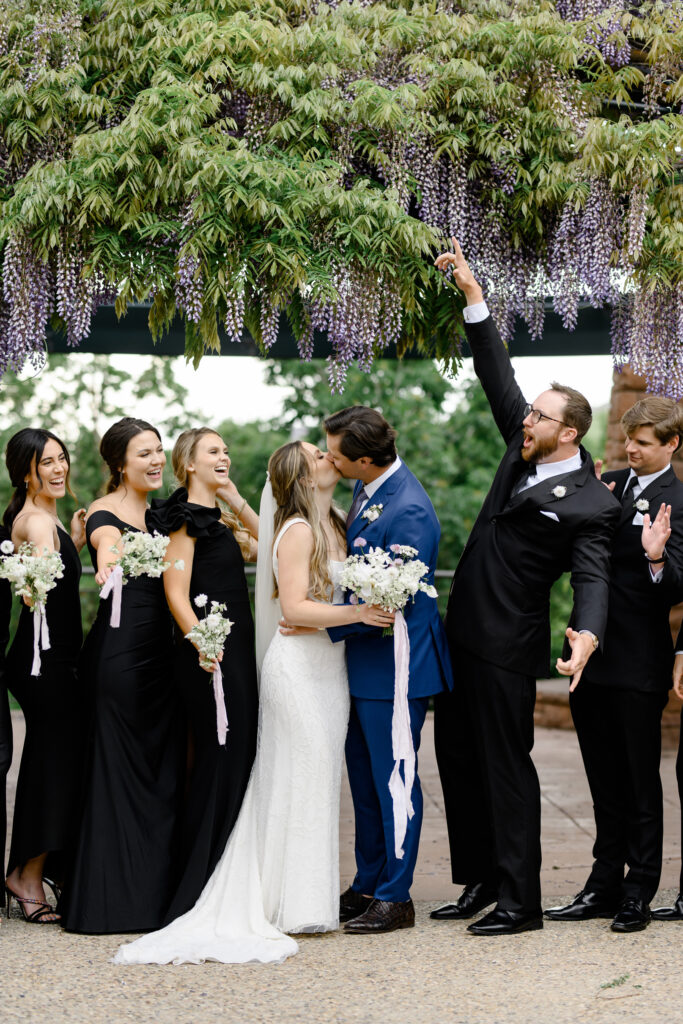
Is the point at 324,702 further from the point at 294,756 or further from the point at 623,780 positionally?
the point at 623,780

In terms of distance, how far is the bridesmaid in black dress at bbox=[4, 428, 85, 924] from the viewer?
4.30 meters

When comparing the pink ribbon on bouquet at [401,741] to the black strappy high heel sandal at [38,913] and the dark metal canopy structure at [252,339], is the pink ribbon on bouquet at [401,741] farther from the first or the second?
the dark metal canopy structure at [252,339]

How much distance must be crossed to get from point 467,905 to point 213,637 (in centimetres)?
159

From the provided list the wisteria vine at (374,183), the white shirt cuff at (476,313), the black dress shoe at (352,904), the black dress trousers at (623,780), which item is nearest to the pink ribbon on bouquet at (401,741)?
the black dress shoe at (352,904)

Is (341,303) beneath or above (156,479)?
above

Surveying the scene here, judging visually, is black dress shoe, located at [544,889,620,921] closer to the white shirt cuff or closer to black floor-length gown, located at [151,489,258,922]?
black floor-length gown, located at [151,489,258,922]

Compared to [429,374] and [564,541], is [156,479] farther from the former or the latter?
[429,374]

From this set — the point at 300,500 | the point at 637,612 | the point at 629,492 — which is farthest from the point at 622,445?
the point at 300,500

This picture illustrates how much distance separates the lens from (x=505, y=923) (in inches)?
162

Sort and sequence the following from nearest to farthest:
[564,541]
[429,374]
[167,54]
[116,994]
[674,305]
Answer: [116,994] → [564,541] → [167,54] → [674,305] → [429,374]

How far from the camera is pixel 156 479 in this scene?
4418 millimetres

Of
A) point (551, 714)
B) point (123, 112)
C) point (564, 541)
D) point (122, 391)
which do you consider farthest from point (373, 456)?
point (122, 391)

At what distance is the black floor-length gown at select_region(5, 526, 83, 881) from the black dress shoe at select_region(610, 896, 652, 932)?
2.16 m

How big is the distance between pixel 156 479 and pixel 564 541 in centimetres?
165
